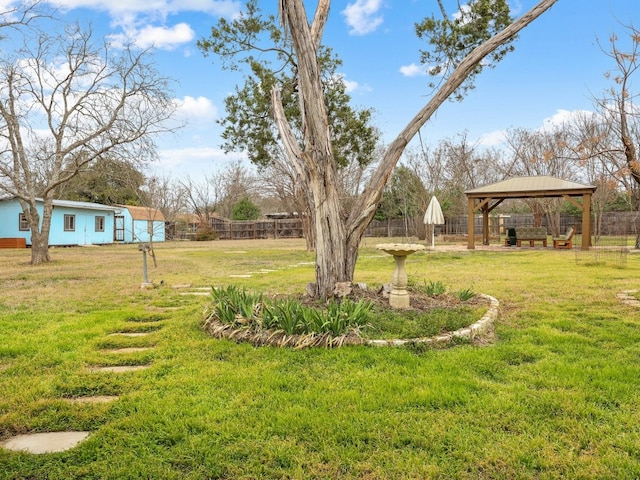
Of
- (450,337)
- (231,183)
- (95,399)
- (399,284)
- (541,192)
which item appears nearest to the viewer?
(95,399)

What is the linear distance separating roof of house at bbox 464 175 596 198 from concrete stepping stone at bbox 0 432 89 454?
1581cm

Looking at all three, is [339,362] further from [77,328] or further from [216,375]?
[77,328]

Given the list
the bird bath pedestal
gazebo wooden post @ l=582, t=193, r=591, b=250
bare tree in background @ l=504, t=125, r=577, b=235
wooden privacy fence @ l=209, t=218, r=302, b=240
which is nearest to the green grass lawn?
the bird bath pedestal

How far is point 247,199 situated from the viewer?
32.9 metres

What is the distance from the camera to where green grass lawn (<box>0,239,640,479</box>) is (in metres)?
1.94

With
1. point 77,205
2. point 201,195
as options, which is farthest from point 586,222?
point 201,195

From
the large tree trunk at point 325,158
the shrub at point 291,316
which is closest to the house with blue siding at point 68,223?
the large tree trunk at point 325,158

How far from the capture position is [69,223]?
22.4 metres

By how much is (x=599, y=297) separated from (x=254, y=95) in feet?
29.9

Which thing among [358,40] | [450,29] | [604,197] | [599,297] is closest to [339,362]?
[599,297]

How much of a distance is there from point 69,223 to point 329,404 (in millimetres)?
24170

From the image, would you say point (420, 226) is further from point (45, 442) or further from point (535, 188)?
point (45, 442)

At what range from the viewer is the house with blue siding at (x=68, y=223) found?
69.5 feet

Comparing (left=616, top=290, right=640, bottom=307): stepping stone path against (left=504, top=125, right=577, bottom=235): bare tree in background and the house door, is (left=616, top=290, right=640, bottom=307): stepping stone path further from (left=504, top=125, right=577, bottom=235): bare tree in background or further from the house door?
the house door
